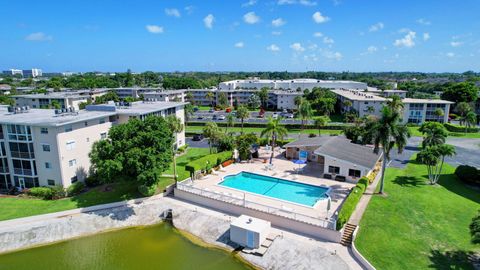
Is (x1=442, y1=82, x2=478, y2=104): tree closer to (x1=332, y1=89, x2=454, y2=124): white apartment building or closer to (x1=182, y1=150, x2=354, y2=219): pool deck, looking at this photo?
(x1=332, y1=89, x2=454, y2=124): white apartment building

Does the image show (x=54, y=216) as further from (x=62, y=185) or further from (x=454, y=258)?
(x=454, y=258)

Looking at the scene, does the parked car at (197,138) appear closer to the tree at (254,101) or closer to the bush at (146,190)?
the bush at (146,190)

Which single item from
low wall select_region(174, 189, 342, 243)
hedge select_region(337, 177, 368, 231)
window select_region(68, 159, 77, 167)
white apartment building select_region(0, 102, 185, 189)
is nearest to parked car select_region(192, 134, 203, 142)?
white apartment building select_region(0, 102, 185, 189)

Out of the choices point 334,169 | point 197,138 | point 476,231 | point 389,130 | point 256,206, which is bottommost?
point 256,206

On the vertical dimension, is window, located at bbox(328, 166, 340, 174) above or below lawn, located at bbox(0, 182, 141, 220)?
above

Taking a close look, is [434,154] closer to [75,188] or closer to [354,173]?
[354,173]

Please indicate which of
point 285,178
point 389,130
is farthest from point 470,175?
point 285,178

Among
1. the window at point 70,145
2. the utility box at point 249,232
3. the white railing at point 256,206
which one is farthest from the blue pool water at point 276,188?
the window at point 70,145
